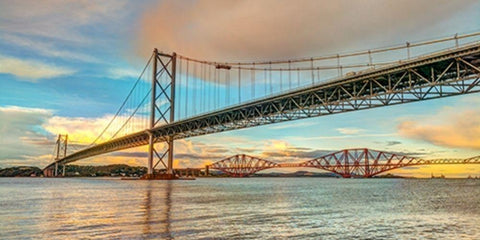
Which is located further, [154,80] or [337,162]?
[337,162]

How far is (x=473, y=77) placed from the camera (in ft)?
89.0

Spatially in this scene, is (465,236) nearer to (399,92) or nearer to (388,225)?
(388,225)

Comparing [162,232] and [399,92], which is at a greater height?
[399,92]

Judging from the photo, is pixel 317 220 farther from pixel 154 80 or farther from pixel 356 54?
pixel 154 80

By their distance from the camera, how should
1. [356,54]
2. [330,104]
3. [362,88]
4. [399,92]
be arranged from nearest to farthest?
[399,92]
[362,88]
[330,104]
[356,54]

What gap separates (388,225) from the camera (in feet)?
49.3

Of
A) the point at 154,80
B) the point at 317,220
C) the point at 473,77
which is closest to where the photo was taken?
the point at 317,220

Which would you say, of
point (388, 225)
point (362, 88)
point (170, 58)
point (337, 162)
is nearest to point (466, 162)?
point (337, 162)

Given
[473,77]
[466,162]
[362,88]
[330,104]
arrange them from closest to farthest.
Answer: [473,77] → [362,88] → [330,104] → [466,162]

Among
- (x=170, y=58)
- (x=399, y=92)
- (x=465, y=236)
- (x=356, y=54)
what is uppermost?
(x=170, y=58)

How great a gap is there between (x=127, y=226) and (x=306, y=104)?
3012 centimetres

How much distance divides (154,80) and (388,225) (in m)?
59.0

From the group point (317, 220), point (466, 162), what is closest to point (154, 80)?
point (317, 220)

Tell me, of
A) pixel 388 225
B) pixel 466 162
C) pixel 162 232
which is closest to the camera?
pixel 162 232
